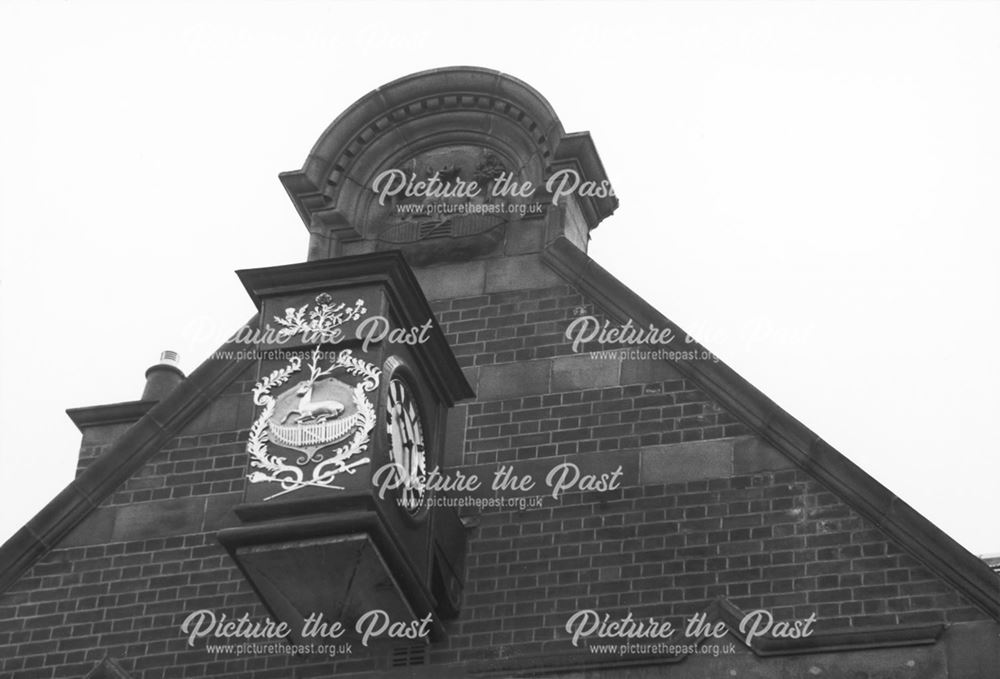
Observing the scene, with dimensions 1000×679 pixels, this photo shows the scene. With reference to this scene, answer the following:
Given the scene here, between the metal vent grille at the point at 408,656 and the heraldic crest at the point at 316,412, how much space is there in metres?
1.80

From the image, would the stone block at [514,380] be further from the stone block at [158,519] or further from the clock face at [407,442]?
the stone block at [158,519]

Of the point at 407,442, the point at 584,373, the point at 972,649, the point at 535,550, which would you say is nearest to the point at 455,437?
the point at 407,442

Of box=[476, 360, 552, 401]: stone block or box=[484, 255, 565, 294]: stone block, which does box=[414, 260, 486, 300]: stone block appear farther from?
box=[476, 360, 552, 401]: stone block

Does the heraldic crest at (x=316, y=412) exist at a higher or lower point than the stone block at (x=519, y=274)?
lower

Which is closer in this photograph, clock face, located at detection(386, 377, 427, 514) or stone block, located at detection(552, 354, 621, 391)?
clock face, located at detection(386, 377, 427, 514)

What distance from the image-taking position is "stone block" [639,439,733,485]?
23688mm

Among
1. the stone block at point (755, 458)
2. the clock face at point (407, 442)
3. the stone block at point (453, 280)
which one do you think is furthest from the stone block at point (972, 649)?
the stone block at point (453, 280)

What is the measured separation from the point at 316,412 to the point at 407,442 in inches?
38.1

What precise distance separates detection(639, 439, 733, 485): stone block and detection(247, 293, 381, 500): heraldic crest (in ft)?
8.61

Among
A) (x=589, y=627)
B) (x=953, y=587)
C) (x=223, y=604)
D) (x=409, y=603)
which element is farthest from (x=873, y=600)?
(x=223, y=604)

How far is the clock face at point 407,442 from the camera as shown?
23.1 metres

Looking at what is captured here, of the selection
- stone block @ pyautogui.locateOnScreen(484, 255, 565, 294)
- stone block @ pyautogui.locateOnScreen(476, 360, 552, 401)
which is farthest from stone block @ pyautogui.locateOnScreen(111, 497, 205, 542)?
stone block @ pyautogui.locateOnScreen(484, 255, 565, 294)

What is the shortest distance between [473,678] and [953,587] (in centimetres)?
404

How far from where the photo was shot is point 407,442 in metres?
23.5
